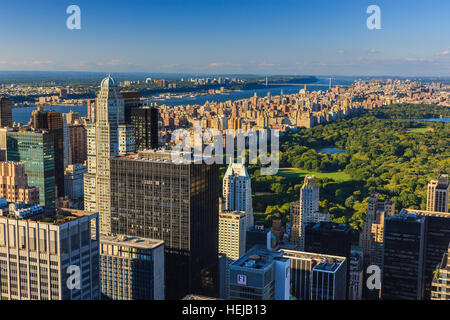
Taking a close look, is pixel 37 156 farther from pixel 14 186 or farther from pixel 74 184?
pixel 14 186

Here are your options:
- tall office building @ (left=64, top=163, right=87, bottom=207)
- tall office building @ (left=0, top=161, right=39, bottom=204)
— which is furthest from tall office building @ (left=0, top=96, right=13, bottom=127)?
tall office building @ (left=0, top=161, right=39, bottom=204)

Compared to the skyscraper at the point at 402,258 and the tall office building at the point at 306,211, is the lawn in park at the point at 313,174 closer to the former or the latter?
the tall office building at the point at 306,211

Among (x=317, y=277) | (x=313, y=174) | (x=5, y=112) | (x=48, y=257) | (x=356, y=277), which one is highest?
(x=5, y=112)

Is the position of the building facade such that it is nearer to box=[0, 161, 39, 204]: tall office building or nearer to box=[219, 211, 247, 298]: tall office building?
box=[0, 161, 39, 204]: tall office building

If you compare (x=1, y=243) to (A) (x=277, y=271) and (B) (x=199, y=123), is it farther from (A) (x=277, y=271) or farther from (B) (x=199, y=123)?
(B) (x=199, y=123)

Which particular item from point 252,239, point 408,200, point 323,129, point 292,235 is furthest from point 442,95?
point 252,239

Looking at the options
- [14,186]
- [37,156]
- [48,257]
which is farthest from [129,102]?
[48,257]
